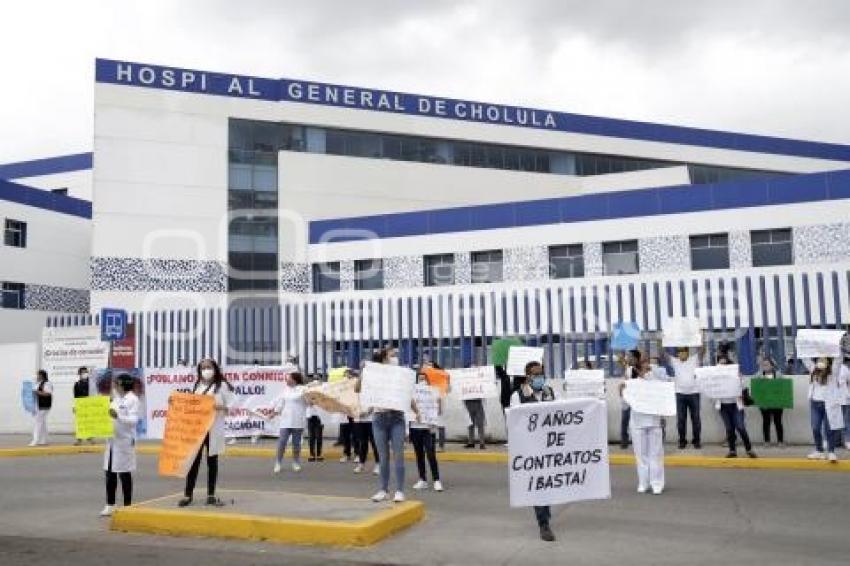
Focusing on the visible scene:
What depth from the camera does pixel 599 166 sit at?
52.2 m

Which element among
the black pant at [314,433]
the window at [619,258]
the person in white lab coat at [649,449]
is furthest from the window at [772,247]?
the person in white lab coat at [649,449]

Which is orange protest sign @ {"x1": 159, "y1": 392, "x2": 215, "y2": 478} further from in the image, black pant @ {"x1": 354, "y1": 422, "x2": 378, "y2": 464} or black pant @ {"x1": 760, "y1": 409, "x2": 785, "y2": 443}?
black pant @ {"x1": 760, "y1": 409, "x2": 785, "y2": 443}

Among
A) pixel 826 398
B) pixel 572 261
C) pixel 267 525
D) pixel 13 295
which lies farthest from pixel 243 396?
Result: pixel 13 295

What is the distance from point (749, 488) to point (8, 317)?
37056mm

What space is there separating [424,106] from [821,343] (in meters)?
35.9

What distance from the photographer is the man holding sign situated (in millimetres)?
8336

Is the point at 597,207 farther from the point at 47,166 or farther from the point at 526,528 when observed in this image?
the point at 47,166

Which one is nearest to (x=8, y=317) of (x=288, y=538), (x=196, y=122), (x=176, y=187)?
(x=176, y=187)

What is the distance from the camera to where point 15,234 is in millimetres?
41219

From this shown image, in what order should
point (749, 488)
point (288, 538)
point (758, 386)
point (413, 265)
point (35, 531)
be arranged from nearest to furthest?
point (288, 538)
point (35, 531)
point (749, 488)
point (758, 386)
point (413, 265)

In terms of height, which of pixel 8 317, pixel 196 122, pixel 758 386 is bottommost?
pixel 758 386

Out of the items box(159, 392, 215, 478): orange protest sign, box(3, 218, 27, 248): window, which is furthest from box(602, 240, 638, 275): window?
Answer: box(3, 218, 27, 248): window

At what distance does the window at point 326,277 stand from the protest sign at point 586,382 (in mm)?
24814

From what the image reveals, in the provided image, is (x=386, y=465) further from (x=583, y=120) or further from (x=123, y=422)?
(x=583, y=120)
